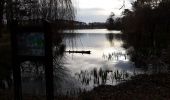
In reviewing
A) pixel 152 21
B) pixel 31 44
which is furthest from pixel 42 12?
pixel 152 21

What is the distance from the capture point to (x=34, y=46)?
8.26 metres

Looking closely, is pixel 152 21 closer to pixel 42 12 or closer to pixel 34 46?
pixel 42 12

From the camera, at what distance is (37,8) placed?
10.6 m

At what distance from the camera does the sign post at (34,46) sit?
8.12m

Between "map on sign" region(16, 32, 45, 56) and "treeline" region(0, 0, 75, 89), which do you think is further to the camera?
"treeline" region(0, 0, 75, 89)

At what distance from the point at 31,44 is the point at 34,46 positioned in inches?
3.5

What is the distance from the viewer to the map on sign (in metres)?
8.18

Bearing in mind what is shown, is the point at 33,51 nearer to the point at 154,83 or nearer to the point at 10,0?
the point at 10,0

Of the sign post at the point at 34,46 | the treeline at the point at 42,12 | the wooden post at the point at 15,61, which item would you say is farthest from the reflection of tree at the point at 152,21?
the sign post at the point at 34,46

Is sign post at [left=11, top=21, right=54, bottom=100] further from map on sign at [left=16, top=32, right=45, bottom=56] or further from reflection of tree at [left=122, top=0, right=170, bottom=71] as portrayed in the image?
reflection of tree at [left=122, top=0, right=170, bottom=71]

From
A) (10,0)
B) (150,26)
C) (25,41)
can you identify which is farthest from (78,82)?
(150,26)

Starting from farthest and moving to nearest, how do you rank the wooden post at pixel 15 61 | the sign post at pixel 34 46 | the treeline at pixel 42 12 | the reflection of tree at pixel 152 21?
the reflection of tree at pixel 152 21 → the treeline at pixel 42 12 → the wooden post at pixel 15 61 → the sign post at pixel 34 46

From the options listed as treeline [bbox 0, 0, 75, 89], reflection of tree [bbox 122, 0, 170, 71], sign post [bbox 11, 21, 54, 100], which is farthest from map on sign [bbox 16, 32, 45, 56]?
reflection of tree [bbox 122, 0, 170, 71]

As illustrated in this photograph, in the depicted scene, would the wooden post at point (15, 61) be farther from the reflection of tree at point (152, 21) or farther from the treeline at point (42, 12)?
the reflection of tree at point (152, 21)
